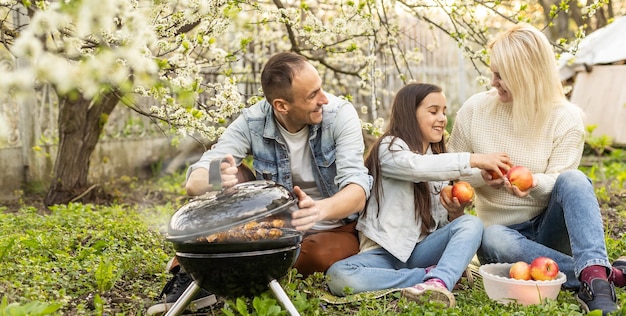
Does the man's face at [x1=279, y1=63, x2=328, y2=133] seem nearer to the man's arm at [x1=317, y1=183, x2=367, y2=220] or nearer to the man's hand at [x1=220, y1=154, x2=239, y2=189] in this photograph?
the man's arm at [x1=317, y1=183, x2=367, y2=220]

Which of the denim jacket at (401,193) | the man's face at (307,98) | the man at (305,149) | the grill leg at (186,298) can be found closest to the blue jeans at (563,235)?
the denim jacket at (401,193)

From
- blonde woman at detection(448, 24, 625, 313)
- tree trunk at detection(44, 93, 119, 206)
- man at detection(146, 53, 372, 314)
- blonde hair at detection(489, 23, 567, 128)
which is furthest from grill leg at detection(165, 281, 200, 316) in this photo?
tree trunk at detection(44, 93, 119, 206)

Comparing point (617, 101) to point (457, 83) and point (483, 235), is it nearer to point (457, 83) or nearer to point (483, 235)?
point (457, 83)

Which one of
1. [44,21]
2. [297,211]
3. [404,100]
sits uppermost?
[44,21]

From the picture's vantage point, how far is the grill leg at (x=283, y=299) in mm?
2994

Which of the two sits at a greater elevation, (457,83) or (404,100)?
(404,100)

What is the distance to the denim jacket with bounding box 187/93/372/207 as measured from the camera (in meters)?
3.86

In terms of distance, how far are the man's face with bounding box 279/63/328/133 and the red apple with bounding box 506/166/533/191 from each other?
94cm

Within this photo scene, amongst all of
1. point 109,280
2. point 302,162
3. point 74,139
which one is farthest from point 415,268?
point 74,139

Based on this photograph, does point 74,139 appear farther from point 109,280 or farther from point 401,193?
point 401,193

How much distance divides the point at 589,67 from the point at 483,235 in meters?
6.35

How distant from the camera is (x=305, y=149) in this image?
3.99 metres

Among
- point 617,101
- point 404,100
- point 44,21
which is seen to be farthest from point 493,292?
point 617,101

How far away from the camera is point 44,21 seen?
2818 millimetres
